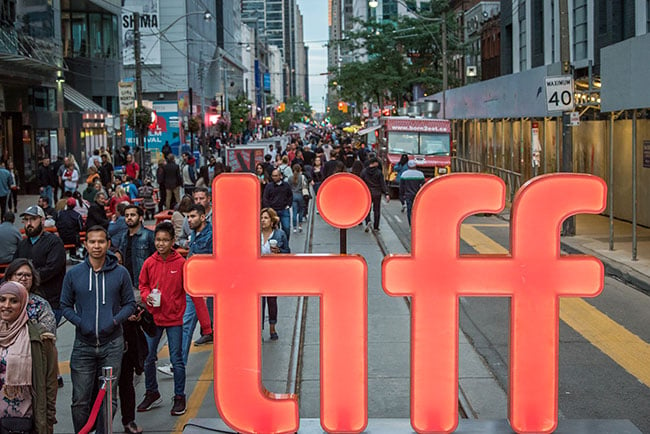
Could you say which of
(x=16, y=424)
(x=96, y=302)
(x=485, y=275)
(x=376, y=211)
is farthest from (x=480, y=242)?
(x=16, y=424)

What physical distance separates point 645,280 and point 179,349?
30.2 ft

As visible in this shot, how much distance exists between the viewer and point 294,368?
10.7 m

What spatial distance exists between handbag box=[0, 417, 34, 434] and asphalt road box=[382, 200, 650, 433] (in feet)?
16.2

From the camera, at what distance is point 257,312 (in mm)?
6195

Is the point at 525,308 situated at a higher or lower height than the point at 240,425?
→ higher

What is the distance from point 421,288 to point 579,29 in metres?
28.4

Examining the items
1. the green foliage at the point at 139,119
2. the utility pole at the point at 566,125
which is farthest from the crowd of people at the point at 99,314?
the green foliage at the point at 139,119

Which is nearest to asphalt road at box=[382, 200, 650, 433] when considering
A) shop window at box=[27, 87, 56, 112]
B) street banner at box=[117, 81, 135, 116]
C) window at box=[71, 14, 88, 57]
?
street banner at box=[117, 81, 135, 116]

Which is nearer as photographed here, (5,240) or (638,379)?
(638,379)

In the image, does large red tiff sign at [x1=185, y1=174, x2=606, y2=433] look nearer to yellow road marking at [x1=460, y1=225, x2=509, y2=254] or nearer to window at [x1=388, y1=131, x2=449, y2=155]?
yellow road marking at [x1=460, y1=225, x2=509, y2=254]

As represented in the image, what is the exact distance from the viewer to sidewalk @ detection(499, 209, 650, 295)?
52.5 feet

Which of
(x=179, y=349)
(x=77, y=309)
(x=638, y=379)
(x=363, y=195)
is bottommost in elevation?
(x=638, y=379)

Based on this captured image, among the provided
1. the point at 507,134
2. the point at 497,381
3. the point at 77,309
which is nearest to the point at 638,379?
the point at 497,381

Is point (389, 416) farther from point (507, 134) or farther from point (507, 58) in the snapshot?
point (507, 58)
